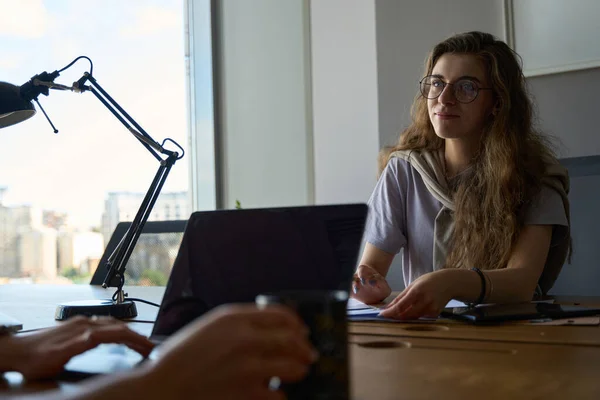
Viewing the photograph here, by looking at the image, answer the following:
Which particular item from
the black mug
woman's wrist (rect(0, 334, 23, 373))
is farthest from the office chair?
the black mug

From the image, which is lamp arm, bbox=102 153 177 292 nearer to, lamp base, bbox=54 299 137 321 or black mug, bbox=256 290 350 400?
lamp base, bbox=54 299 137 321

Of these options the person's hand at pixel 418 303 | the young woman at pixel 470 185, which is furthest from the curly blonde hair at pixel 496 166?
the person's hand at pixel 418 303

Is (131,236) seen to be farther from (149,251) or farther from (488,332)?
(149,251)

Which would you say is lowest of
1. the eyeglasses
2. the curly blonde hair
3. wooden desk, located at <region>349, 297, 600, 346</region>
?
wooden desk, located at <region>349, 297, 600, 346</region>

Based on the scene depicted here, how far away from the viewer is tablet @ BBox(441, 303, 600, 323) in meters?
1.07

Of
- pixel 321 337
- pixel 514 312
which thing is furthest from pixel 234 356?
pixel 514 312

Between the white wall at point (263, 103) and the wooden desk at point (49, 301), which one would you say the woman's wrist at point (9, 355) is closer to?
the wooden desk at point (49, 301)

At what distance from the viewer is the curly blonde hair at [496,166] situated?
5.23 ft

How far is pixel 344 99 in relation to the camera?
2.92 meters

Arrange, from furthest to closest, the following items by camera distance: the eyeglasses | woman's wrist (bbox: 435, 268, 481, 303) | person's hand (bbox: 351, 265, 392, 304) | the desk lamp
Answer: the eyeglasses, person's hand (bbox: 351, 265, 392, 304), the desk lamp, woman's wrist (bbox: 435, 268, 481, 303)

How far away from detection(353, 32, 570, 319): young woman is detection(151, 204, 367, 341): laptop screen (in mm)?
598

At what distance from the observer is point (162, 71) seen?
11.5ft

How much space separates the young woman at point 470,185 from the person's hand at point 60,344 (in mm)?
737

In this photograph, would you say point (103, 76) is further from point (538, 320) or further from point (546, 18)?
point (538, 320)
